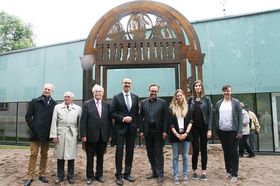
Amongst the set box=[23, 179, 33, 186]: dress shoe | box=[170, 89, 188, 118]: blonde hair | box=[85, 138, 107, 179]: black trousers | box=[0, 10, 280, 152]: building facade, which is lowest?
box=[23, 179, 33, 186]: dress shoe

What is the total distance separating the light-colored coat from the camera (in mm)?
4695

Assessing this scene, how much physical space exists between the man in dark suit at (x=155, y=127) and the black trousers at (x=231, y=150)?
109cm

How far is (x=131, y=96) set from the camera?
4.95 metres

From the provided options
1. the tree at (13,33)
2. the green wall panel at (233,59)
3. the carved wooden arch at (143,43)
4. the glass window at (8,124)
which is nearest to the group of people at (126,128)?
the carved wooden arch at (143,43)

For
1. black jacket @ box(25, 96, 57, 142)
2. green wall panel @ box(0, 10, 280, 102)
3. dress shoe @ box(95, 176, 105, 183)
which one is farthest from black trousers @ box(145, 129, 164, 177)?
green wall panel @ box(0, 10, 280, 102)

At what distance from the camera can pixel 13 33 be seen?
27.1 metres

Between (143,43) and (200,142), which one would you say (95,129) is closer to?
(200,142)

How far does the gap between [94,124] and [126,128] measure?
1.82 feet

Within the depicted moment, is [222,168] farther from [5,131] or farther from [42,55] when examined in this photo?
[5,131]

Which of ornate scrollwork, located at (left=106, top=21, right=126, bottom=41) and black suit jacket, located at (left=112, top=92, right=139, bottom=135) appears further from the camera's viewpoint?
ornate scrollwork, located at (left=106, top=21, right=126, bottom=41)

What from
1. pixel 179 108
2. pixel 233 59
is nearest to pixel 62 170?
pixel 179 108

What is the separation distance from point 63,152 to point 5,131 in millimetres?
11663

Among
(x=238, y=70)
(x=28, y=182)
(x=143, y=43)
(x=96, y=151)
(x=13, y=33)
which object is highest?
(x=13, y=33)

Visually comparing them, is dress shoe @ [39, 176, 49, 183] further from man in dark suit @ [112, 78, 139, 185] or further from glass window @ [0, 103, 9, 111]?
glass window @ [0, 103, 9, 111]
